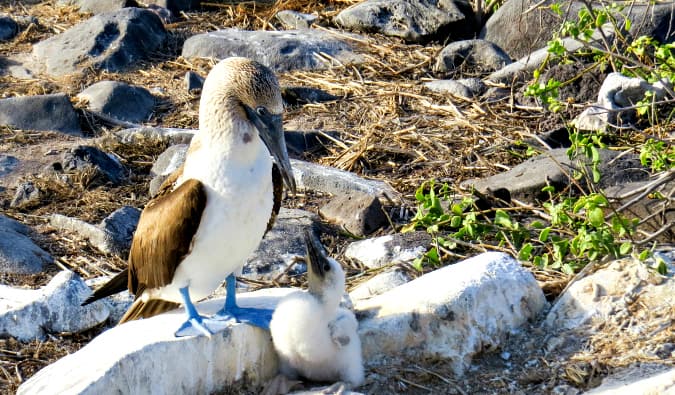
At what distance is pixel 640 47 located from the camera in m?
5.55

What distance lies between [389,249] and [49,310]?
179 centimetres

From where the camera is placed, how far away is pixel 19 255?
214 inches

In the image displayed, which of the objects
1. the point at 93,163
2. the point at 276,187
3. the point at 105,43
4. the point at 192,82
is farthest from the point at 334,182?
the point at 105,43

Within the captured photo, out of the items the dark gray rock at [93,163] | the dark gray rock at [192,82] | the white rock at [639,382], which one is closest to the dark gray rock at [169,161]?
the dark gray rock at [93,163]

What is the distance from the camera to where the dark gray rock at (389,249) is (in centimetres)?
535

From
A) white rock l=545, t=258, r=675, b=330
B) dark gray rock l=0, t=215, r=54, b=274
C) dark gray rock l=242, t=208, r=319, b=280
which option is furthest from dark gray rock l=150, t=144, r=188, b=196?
white rock l=545, t=258, r=675, b=330

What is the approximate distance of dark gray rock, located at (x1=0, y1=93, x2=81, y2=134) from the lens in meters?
7.38

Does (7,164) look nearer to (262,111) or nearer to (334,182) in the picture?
(334,182)

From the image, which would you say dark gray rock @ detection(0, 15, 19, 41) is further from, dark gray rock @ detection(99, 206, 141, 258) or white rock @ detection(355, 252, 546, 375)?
white rock @ detection(355, 252, 546, 375)

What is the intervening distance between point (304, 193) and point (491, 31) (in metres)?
3.16

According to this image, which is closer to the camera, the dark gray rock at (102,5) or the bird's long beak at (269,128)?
the bird's long beak at (269,128)

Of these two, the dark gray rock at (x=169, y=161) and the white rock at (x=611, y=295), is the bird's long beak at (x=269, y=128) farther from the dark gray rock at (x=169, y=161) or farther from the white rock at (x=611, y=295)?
the dark gray rock at (x=169, y=161)

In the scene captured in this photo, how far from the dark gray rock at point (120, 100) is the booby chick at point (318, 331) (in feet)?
13.3

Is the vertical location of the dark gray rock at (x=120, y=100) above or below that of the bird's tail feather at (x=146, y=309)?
below
